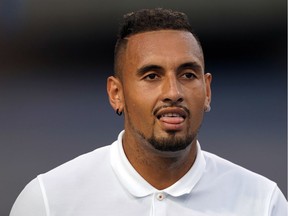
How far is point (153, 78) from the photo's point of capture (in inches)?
63.9

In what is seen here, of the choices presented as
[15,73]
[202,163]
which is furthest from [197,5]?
[202,163]

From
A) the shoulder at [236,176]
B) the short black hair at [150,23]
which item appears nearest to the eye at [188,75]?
the short black hair at [150,23]

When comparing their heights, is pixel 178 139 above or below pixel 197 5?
below

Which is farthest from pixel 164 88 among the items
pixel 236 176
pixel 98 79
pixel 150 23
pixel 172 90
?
pixel 98 79

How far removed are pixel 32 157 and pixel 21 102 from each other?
36cm

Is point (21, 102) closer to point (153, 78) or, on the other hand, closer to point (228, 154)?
point (228, 154)

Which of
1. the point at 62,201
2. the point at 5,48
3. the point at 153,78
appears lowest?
the point at 62,201

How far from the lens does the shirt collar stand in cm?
167

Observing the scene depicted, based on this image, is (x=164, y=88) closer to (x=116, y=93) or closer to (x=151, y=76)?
(x=151, y=76)

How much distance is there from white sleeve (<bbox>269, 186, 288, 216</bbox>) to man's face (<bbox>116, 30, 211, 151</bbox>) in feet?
0.79

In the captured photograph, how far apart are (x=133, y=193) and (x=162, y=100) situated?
8.6 inches

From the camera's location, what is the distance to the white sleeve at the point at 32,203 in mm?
1647

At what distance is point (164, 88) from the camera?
62.8 inches

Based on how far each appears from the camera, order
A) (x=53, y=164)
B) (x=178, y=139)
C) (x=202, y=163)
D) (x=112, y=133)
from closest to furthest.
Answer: (x=178, y=139) < (x=202, y=163) < (x=53, y=164) < (x=112, y=133)
